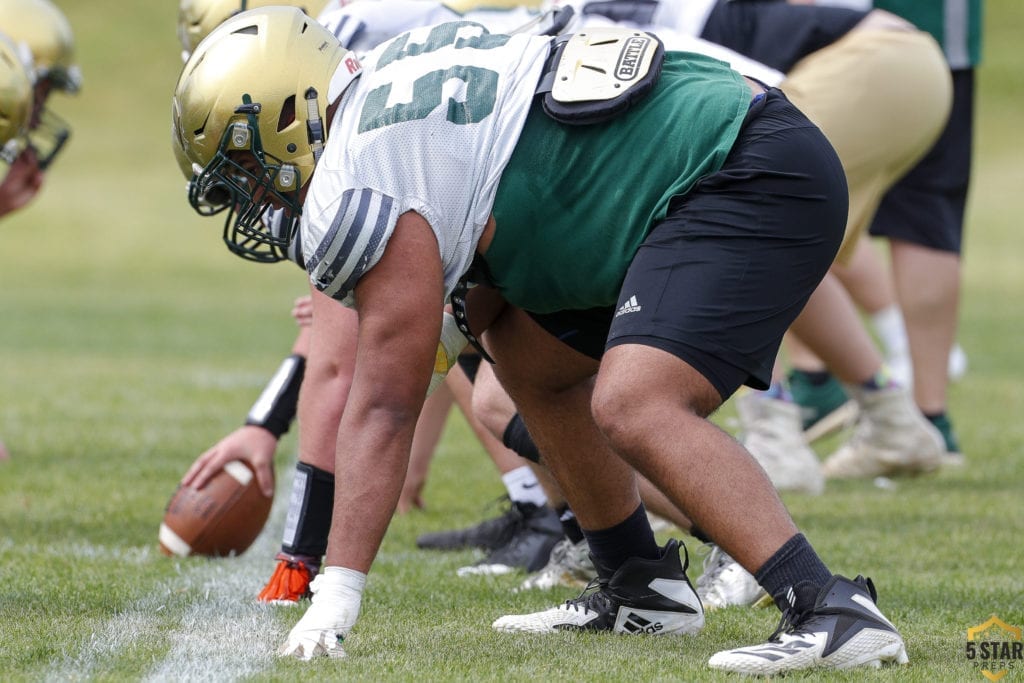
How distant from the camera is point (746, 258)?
2.99 meters

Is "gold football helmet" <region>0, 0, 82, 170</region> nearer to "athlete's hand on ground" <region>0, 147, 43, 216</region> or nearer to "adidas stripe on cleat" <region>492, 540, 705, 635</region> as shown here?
"athlete's hand on ground" <region>0, 147, 43, 216</region>

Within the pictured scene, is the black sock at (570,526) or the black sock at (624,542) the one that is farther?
the black sock at (570,526)

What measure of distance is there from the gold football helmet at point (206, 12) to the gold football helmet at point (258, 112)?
1.00m

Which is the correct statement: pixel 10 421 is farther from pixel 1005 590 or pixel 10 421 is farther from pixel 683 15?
pixel 1005 590

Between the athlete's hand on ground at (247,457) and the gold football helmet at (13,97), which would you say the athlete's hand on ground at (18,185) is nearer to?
the gold football helmet at (13,97)

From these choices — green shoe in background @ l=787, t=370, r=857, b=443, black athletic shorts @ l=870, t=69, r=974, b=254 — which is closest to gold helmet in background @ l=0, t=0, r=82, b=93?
green shoe in background @ l=787, t=370, r=857, b=443

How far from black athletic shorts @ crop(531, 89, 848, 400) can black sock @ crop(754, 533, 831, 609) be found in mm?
324

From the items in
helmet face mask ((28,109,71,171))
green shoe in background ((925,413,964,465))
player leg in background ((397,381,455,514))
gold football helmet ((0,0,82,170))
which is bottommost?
green shoe in background ((925,413,964,465))

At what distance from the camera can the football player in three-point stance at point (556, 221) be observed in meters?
2.92

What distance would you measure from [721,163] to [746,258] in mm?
203

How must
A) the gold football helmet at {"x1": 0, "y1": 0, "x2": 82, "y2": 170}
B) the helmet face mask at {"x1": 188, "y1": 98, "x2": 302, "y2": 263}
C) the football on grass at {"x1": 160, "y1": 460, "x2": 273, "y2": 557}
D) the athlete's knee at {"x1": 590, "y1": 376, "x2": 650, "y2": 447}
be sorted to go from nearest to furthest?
the athlete's knee at {"x1": 590, "y1": 376, "x2": 650, "y2": 447}, the helmet face mask at {"x1": 188, "y1": 98, "x2": 302, "y2": 263}, the football on grass at {"x1": 160, "y1": 460, "x2": 273, "y2": 557}, the gold football helmet at {"x1": 0, "y1": 0, "x2": 82, "y2": 170}

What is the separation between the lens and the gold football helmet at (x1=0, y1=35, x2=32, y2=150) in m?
4.34

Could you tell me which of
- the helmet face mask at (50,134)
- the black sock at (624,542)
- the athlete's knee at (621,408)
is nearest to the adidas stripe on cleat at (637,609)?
the black sock at (624,542)

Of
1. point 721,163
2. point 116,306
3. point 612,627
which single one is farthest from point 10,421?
point 116,306
